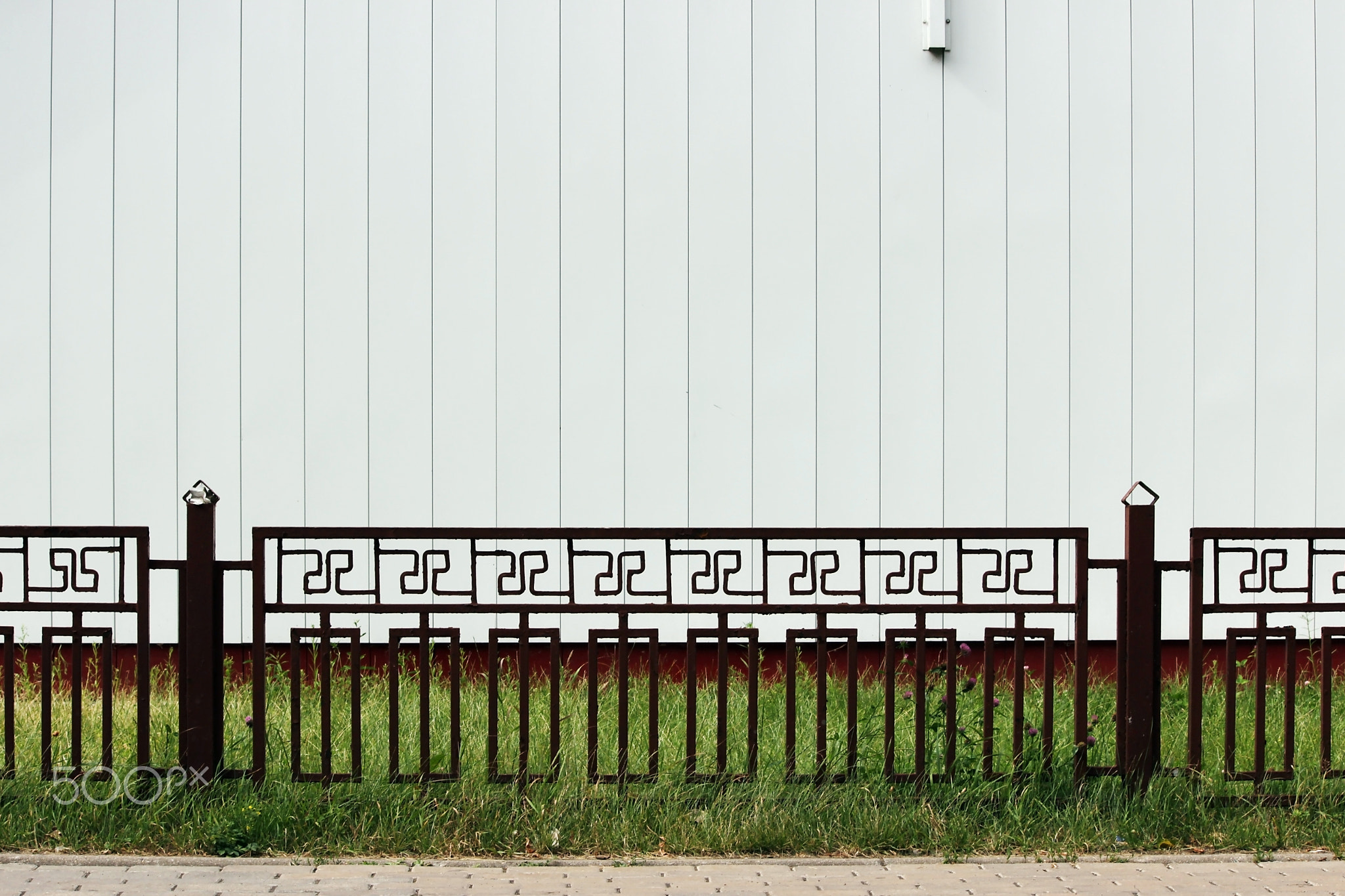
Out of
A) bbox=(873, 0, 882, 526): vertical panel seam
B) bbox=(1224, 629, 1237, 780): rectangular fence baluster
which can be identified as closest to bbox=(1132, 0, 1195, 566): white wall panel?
bbox=(873, 0, 882, 526): vertical panel seam

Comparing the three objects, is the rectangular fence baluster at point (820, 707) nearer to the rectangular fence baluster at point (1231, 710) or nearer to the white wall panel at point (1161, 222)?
the rectangular fence baluster at point (1231, 710)

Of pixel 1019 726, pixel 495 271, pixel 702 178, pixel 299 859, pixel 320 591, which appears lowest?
pixel 299 859

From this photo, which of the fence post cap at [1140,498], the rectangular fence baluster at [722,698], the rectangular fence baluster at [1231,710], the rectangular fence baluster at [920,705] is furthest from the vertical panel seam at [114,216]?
the rectangular fence baluster at [1231,710]

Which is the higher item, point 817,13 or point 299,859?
point 817,13

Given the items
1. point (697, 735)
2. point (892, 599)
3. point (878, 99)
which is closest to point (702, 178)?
point (878, 99)

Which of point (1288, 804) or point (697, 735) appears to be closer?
point (1288, 804)

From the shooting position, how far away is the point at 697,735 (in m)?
4.60

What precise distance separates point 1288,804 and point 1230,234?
9.60 ft

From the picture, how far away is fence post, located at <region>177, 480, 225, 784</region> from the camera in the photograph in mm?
3652

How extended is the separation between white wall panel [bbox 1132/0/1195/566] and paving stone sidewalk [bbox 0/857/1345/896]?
257 centimetres

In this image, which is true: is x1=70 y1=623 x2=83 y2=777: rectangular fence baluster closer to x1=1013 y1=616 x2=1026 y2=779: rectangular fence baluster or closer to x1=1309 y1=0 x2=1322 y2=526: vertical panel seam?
x1=1013 y1=616 x2=1026 y2=779: rectangular fence baluster

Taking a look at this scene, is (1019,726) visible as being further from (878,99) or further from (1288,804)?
(878,99)

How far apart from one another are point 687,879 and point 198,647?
1748 mm

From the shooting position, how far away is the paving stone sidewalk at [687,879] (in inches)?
123
